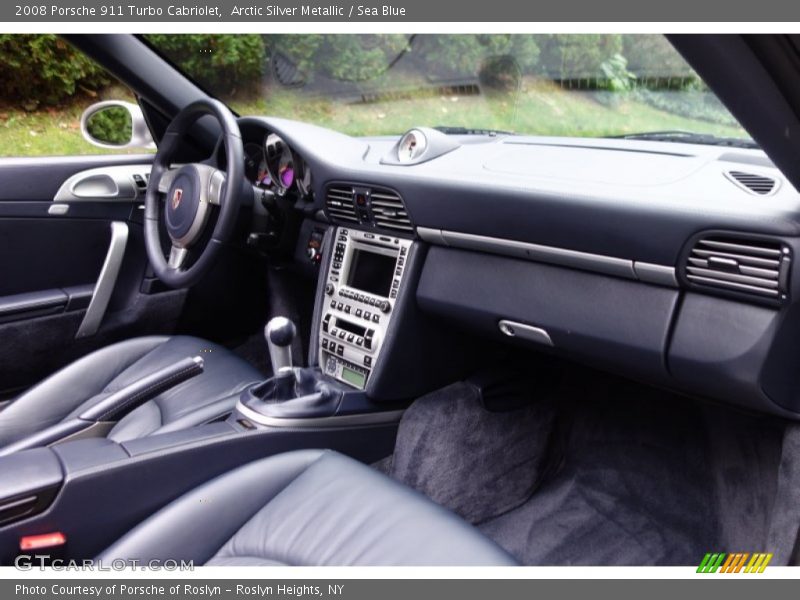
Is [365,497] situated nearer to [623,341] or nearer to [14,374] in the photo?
[623,341]

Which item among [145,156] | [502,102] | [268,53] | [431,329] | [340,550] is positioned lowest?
[340,550]

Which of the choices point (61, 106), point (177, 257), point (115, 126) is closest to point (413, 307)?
point (177, 257)

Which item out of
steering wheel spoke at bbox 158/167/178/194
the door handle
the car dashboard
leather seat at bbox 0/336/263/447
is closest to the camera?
the car dashboard

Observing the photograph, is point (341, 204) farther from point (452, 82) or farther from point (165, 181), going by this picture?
point (452, 82)

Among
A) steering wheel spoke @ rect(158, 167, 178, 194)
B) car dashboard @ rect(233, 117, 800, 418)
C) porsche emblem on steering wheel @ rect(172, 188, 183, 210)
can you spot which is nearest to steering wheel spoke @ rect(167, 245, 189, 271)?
porsche emblem on steering wheel @ rect(172, 188, 183, 210)

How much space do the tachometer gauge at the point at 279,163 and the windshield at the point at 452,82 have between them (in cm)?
26

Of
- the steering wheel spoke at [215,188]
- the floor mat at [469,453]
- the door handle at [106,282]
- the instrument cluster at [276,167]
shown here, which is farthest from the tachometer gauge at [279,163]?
→ the floor mat at [469,453]

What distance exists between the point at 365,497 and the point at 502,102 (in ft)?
5.69

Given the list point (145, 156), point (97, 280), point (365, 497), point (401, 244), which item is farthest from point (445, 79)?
point (365, 497)

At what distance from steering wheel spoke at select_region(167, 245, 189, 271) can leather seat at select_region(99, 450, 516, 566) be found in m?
0.89

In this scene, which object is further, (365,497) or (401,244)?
(401,244)

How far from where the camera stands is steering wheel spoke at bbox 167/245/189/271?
7.48ft

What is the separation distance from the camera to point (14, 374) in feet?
8.32

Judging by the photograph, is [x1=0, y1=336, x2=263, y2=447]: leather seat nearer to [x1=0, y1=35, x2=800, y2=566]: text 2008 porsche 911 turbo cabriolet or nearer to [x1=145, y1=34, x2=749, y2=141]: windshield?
[x1=0, y1=35, x2=800, y2=566]: text 2008 porsche 911 turbo cabriolet
